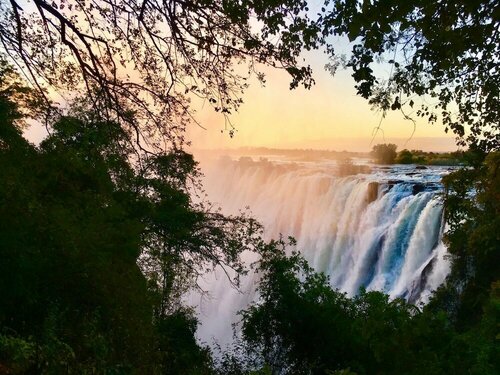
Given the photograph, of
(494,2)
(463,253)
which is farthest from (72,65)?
(463,253)

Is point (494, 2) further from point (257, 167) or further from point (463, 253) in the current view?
point (257, 167)

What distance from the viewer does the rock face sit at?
24.9 metres

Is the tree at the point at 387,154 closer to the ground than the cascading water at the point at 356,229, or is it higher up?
higher up

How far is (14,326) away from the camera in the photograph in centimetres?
516

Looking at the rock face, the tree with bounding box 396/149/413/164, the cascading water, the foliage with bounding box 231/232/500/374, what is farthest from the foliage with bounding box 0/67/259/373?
the tree with bounding box 396/149/413/164

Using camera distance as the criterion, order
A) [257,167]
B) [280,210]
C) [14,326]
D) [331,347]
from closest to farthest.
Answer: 1. [14,326]
2. [331,347]
3. [280,210]
4. [257,167]

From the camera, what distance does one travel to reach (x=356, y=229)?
2523cm

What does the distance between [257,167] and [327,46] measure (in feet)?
137

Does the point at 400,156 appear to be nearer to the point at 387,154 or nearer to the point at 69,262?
the point at 387,154

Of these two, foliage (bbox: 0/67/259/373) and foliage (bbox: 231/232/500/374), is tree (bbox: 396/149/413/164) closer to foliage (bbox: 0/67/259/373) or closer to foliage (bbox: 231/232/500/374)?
foliage (bbox: 231/232/500/374)

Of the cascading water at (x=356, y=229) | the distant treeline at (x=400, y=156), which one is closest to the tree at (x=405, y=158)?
the distant treeline at (x=400, y=156)

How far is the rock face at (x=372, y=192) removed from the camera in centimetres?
2492

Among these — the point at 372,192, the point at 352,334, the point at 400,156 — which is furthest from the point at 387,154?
the point at 352,334

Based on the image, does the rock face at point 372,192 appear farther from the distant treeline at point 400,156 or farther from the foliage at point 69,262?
the foliage at point 69,262
